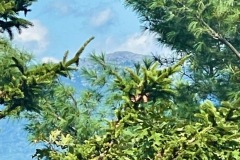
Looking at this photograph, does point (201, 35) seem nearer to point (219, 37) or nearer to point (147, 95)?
point (219, 37)

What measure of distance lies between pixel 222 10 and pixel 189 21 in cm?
155

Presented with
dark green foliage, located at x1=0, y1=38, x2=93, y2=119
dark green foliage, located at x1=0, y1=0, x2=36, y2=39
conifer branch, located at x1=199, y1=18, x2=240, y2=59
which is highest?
conifer branch, located at x1=199, y1=18, x2=240, y2=59

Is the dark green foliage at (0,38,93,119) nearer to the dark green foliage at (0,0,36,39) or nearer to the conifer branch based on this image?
the dark green foliage at (0,0,36,39)

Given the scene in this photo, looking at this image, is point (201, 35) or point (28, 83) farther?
point (201, 35)

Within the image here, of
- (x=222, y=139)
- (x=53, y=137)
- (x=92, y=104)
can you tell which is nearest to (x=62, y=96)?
(x=92, y=104)

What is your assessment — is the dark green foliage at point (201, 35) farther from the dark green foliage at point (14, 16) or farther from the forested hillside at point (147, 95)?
the dark green foliage at point (14, 16)

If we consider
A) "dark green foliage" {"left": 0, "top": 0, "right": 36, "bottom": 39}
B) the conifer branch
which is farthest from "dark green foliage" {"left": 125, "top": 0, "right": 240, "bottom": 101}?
"dark green foliage" {"left": 0, "top": 0, "right": 36, "bottom": 39}

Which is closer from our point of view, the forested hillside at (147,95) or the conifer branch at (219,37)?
the forested hillside at (147,95)

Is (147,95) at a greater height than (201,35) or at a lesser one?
lesser

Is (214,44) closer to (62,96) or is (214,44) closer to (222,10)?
(222,10)

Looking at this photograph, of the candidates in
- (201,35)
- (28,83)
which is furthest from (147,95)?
(201,35)

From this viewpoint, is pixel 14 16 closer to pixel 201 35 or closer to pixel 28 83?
pixel 28 83

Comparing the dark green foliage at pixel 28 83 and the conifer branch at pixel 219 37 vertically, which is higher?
the conifer branch at pixel 219 37

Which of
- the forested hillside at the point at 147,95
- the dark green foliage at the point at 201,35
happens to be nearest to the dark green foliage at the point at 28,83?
the forested hillside at the point at 147,95
